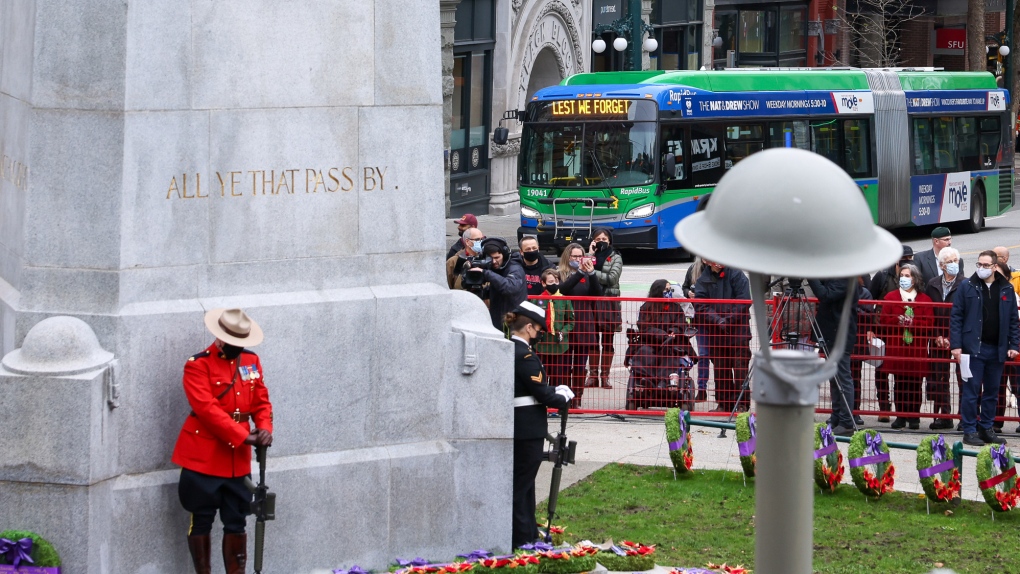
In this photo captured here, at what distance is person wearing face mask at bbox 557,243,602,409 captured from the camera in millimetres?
14156

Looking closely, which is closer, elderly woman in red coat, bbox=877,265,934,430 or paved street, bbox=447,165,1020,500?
paved street, bbox=447,165,1020,500

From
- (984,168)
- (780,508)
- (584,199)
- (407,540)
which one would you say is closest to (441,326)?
(407,540)

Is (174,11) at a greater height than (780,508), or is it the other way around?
(174,11)

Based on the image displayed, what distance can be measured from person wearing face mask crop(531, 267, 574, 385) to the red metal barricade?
1 centimetres

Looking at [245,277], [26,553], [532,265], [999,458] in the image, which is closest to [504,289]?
[532,265]

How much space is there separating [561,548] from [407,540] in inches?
35.6

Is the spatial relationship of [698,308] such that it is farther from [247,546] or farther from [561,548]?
[247,546]

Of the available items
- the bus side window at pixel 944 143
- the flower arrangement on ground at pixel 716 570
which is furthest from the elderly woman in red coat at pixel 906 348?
the bus side window at pixel 944 143

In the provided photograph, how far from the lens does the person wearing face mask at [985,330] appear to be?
12406 millimetres

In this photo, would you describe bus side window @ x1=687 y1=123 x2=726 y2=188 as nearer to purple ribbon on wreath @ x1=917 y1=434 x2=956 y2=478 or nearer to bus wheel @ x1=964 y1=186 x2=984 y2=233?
bus wheel @ x1=964 y1=186 x2=984 y2=233

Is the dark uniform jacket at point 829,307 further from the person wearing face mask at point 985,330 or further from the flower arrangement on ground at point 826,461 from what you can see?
the flower arrangement on ground at point 826,461

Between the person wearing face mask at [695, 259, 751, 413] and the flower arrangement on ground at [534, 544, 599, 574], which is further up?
the person wearing face mask at [695, 259, 751, 413]

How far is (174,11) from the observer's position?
7.60 metres

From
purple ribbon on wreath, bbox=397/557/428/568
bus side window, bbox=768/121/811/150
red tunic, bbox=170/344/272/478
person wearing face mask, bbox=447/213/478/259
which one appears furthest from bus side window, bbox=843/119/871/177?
red tunic, bbox=170/344/272/478
